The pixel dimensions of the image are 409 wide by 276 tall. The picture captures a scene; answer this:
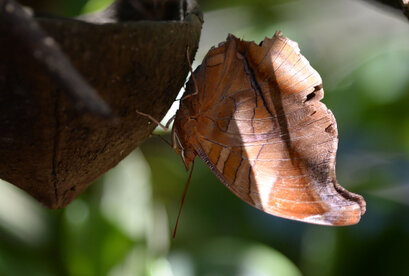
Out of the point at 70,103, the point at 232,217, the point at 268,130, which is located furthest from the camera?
the point at 232,217

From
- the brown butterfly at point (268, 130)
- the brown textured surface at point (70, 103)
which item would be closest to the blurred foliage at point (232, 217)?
the brown butterfly at point (268, 130)

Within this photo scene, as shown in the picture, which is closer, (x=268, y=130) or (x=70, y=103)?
(x=70, y=103)

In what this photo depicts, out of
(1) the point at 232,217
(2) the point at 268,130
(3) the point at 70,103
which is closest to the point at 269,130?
(2) the point at 268,130

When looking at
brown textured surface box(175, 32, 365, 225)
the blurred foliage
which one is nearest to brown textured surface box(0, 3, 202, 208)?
brown textured surface box(175, 32, 365, 225)

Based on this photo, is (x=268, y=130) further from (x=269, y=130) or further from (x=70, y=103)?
(x=70, y=103)

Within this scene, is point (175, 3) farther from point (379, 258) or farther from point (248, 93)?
point (379, 258)

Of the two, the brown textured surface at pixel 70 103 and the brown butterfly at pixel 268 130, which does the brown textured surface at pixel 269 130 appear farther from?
the brown textured surface at pixel 70 103

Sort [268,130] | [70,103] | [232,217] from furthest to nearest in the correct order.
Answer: [232,217] → [268,130] → [70,103]

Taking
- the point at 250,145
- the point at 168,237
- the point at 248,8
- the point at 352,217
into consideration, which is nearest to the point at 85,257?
the point at 168,237
